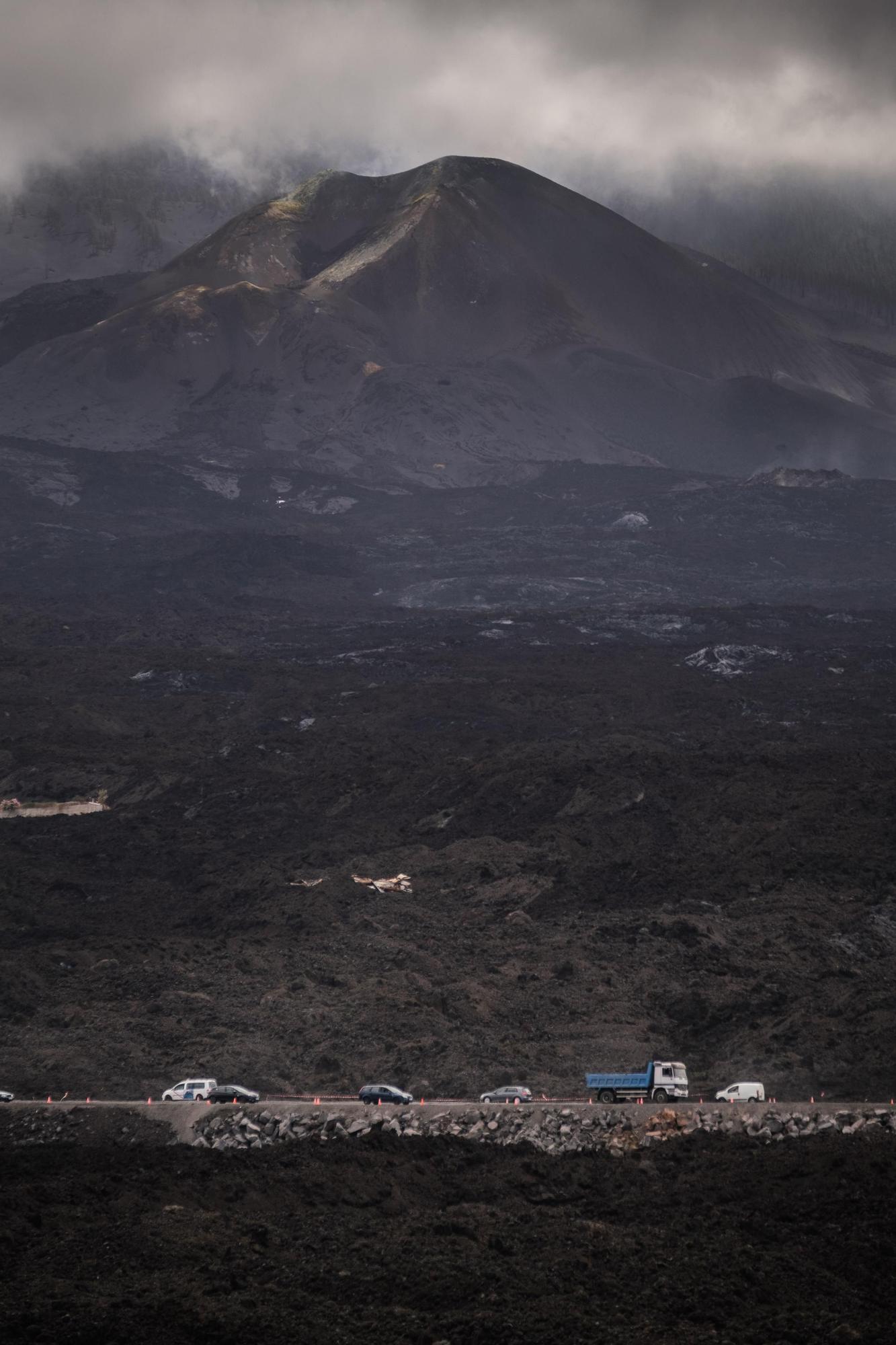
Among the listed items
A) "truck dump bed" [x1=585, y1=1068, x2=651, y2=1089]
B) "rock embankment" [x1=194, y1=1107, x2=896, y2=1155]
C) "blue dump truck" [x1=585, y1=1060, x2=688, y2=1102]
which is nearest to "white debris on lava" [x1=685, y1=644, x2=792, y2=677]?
"truck dump bed" [x1=585, y1=1068, x2=651, y2=1089]

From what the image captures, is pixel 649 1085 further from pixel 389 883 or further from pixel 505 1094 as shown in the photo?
pixel 389 883

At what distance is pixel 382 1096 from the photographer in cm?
3456

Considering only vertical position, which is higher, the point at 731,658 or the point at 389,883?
the point at 731,658

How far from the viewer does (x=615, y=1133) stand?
3056cm

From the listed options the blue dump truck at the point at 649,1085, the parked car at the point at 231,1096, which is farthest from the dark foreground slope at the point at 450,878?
the blue dump truck at the point at 649,1085

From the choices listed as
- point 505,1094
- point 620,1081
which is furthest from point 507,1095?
point 620,1081

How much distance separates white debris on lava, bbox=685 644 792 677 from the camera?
377 ft

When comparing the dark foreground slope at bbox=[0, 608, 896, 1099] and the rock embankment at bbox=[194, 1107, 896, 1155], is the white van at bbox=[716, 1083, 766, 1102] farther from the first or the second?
the dark foreground slope at bbox=[0, 608, 896, 1099]

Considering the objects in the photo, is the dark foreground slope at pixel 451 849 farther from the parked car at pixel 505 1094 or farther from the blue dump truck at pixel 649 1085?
the blue dump truck at pixel 649 1085

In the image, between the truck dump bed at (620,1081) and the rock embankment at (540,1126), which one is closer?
the rock embankment at (540,1126)

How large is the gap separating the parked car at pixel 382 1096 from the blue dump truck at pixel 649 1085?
4642 millimetres

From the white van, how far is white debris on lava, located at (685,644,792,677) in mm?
81281

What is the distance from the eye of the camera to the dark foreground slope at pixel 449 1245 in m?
22.2

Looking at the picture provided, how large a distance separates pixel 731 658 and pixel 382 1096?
291 feet
